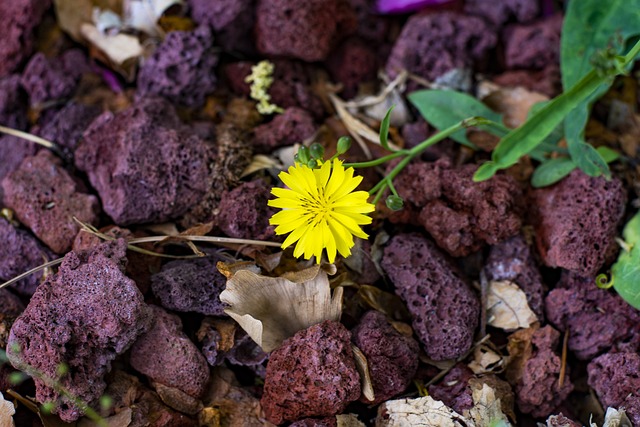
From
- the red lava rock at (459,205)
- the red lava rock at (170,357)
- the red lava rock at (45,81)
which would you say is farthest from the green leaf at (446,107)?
the red lava rock at (45,81)

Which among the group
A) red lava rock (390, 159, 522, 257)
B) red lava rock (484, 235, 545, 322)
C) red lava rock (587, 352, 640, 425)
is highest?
red lava rock (390, 159, 522, 257)

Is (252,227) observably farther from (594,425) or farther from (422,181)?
(594,425)

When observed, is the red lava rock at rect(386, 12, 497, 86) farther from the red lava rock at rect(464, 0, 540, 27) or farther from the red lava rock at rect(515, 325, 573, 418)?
the red lava rock at rect(515, 325, 573, 418)

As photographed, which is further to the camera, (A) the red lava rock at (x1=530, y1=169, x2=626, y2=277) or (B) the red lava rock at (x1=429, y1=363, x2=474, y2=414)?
(A) the red lava rock at (x1=530, y1=169, x2=626, y2=277)

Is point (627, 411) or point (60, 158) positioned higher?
point (60, 158)

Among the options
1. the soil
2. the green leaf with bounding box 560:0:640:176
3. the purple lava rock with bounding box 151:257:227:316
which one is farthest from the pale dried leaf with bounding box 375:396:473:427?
the green leaf with bounding box 560:0:640:176

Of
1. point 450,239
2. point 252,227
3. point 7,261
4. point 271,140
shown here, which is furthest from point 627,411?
point 7,261
